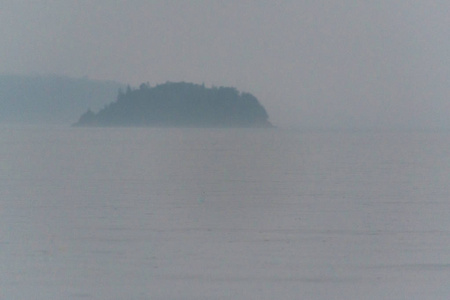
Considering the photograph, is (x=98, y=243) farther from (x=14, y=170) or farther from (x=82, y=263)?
(x=14, y=170)

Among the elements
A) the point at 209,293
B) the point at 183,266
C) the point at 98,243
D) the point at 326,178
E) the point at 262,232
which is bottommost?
the point at 209,293

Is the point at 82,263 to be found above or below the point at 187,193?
below

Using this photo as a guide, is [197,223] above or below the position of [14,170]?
below

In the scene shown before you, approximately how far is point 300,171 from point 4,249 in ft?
68.8

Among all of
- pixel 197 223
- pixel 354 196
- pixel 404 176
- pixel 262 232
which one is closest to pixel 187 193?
pixel 354 196

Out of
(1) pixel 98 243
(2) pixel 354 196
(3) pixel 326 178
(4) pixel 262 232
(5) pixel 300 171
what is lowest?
(1) pixel 98 243

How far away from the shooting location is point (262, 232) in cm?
1410

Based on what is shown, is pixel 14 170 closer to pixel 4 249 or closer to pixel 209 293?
pixel 4 249

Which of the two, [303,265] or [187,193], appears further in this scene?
[187,193]

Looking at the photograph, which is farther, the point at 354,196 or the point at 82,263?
the point at 354,196

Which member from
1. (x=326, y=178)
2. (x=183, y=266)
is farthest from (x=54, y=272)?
(x=326, y=178)

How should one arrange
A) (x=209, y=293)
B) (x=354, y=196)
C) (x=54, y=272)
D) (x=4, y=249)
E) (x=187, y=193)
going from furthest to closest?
(x=187, y=193), (x=354, y=196), (x=4, y=249), (x=54, y=272), (x=209, y=293)

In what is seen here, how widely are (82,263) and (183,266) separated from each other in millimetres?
1505

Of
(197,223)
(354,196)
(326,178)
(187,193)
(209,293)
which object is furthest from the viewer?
(326,178)
